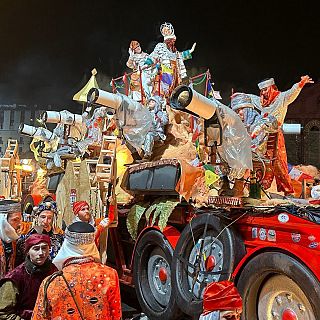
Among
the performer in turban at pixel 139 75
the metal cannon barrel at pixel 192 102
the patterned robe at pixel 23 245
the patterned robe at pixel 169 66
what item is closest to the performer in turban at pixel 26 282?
the patterned robe at pixel 23 245

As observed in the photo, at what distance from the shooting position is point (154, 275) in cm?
650

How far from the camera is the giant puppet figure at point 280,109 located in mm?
6512

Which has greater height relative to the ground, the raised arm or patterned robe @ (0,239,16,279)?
the raised arm

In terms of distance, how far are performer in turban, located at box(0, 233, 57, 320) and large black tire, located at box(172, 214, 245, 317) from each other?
6.42ft

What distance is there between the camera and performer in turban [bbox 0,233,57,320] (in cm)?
309

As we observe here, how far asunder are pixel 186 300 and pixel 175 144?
13.8 feet

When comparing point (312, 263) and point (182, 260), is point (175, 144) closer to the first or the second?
point (182, 260)

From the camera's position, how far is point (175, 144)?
880cm

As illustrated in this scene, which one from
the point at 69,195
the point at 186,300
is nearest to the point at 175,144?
the point at 69,195

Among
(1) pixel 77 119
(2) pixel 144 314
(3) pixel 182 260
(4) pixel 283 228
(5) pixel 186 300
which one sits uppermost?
(1) pixel 77 119

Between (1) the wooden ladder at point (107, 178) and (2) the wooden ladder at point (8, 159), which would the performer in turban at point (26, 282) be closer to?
(1) the wooden ladder at point (107, 178)

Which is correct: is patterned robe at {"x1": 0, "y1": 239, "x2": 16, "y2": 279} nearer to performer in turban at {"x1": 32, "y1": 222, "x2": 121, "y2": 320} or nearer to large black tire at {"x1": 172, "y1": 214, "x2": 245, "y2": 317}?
performer in turban at {"x1": 32, "y1": 222, "x2": 121, "y2": 320}

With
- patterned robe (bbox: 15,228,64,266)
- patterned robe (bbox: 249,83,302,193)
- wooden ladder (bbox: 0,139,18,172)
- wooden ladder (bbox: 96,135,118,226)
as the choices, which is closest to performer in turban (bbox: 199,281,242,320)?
patterned robe (bbox: 15,228,64,266)

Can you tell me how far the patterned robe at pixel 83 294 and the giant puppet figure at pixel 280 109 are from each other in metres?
4.16
